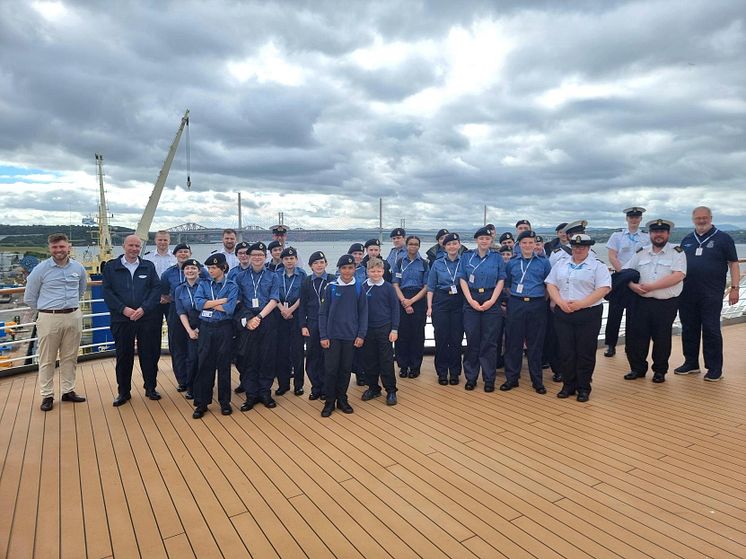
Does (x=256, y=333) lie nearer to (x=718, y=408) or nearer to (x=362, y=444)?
(x=362, y=444)

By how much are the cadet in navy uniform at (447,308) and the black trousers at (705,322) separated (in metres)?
2.48

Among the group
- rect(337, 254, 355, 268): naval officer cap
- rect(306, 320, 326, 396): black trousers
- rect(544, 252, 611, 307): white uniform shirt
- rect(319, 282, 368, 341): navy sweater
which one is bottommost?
rect(306, 320, 326, 396): black trousers

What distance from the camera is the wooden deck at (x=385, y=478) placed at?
7.93ft

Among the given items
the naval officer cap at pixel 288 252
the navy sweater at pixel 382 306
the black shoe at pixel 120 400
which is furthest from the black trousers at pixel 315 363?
the black shoe at pixel 120 400

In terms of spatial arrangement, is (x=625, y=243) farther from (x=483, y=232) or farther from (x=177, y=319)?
(x=177, y=319)

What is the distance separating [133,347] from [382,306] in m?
2.49

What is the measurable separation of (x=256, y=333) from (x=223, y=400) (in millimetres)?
665

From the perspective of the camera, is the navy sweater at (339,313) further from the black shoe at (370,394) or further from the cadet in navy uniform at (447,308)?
the cadet in navy uniform at (447,308)

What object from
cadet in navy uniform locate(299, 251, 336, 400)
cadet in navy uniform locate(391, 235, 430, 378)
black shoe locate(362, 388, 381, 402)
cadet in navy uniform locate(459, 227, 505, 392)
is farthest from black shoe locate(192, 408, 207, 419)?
cadet in navy uniform locate(459, 227, 505, 392)

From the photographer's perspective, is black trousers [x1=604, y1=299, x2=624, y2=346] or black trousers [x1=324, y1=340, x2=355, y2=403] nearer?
black trousers [x1=324, y1=340, x2=355, y2=403]

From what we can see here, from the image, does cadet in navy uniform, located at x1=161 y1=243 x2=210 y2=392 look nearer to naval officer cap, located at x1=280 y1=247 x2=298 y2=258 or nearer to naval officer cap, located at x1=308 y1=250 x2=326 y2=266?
naval officer cap, located at x1=280 y1=247 x2=298 y2=258

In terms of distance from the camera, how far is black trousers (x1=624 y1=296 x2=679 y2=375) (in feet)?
16.2

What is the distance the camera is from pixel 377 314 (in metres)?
4.61

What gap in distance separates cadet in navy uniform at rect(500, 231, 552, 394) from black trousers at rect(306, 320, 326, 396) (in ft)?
6.21
